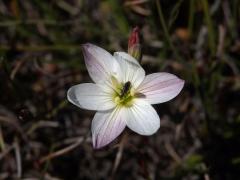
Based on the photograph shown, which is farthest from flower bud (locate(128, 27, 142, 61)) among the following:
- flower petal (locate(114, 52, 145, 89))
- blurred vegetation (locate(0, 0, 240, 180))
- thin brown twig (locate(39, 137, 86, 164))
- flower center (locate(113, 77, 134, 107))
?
thin brown twig (locate(39, 137, 86, 164))

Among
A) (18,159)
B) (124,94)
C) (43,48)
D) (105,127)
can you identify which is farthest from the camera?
(43,48)

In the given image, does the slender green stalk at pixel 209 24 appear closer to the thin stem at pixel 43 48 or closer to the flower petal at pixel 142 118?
the flower petal at pixel 142 118

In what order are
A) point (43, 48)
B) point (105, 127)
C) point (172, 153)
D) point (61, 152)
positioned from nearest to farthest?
point (105, 127)
point (61, 152)
point (172, 153)
point (43, 48)

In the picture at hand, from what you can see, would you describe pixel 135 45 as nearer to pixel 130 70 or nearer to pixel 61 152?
pixel 130 70

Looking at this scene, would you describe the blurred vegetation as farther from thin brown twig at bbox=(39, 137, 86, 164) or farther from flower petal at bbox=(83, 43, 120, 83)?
flower petal at bbox=(83, 43, 120, 83)

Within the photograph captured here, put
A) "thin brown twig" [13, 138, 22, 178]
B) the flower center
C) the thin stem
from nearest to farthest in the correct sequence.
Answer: the flower center, "thin brown twig" [13, 138, 22, 178], the thin stem

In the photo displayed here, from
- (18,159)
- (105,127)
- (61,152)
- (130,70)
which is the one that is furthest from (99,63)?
(18,159)
